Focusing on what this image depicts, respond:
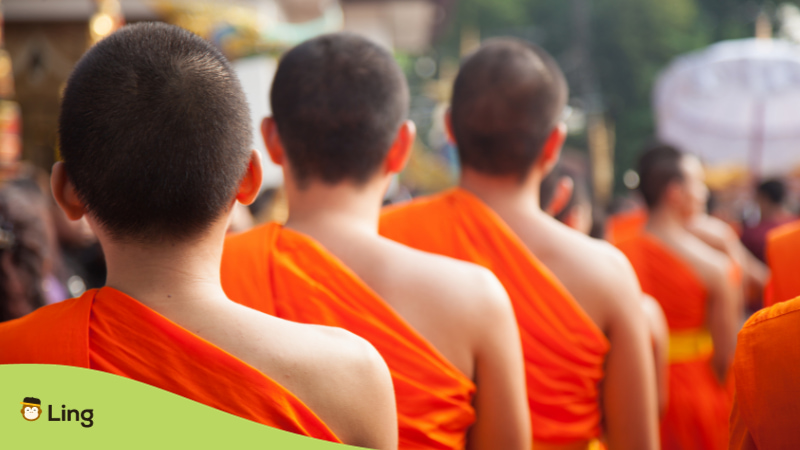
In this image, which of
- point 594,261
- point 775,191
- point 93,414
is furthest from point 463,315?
point 775,191

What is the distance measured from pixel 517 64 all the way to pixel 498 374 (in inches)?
45.5

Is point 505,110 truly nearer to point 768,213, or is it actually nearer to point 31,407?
point 31,407

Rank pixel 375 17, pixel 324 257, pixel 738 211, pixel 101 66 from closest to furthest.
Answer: pixel 101 66 → pixel 324 257 → pixel 375 17 → pixel 738 211

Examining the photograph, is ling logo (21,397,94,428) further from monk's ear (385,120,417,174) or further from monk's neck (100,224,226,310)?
monk's ear (385,120,417,174)

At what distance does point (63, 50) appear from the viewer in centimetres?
837

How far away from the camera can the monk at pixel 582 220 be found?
11.6 feet

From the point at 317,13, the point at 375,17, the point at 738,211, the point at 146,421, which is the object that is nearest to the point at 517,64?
the point at 146,421

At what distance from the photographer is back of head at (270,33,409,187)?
205 cm

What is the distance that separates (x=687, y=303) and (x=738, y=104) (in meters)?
4.96

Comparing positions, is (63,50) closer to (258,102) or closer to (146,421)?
(258,102)

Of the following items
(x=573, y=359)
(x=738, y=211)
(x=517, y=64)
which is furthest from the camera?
(x=738, y=211)

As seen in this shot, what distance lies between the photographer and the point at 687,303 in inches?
183

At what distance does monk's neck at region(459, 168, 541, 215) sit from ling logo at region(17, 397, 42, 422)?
1663 mm

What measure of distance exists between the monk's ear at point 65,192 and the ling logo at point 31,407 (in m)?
0.33
